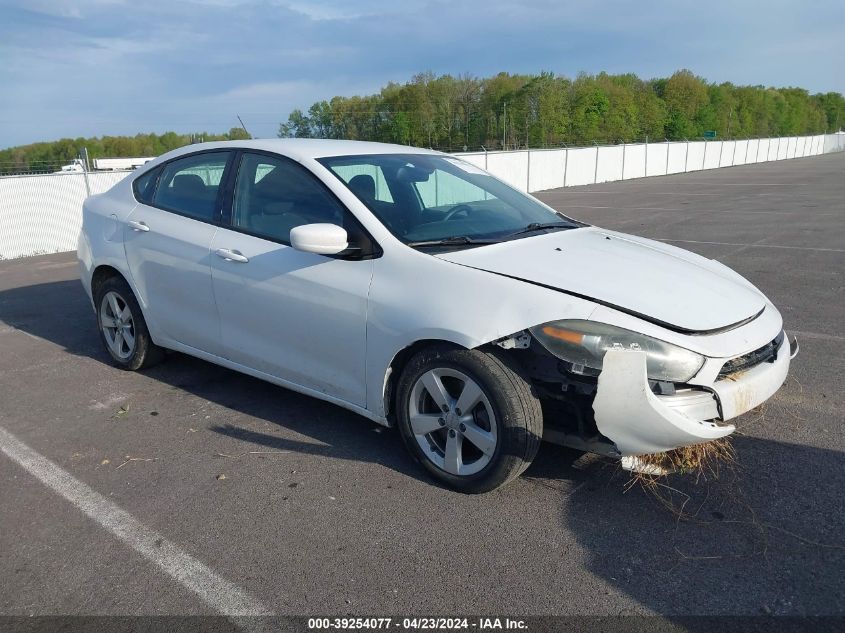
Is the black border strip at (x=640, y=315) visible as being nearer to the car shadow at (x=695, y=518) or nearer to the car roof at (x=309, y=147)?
the car shadow at (x=695, y=518)

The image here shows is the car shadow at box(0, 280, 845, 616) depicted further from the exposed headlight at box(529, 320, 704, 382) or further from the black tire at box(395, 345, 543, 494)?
the exposed headlight at box(529, 320, 704, 382)

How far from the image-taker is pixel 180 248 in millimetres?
4523

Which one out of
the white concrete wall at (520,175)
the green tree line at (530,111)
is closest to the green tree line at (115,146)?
the green tree line at (530,111)

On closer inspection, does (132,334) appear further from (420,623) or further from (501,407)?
(420,623)

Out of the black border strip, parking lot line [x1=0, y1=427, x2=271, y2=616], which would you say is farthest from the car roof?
parking lot line [x1=0, y1=427, x2=271, y2=616]

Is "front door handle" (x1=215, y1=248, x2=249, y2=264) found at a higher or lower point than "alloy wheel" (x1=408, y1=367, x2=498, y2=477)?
higher

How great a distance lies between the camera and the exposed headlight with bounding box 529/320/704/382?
2922 millimetres

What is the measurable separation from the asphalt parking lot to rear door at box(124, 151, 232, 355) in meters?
0.52

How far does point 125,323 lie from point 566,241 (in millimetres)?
3309

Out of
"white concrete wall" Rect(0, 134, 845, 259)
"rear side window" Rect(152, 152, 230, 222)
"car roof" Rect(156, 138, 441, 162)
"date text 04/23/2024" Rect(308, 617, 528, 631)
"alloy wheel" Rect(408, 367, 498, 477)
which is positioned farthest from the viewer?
"white concrete wall" Rect(0, 134, 845, 259)

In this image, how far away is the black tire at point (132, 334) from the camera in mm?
5090

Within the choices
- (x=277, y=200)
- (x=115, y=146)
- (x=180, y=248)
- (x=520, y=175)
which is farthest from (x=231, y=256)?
(x=115, y=146)

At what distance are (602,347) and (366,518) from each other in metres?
1.30

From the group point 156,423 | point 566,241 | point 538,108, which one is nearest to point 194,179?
point 156,423
